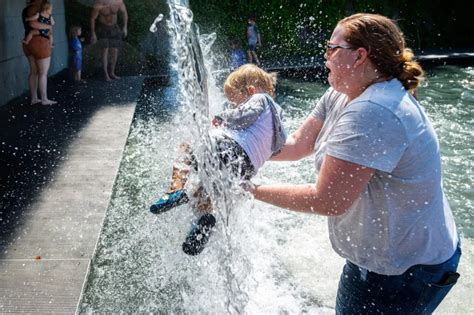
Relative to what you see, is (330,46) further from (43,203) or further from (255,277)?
(43,203)

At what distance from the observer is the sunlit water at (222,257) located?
10.1ft

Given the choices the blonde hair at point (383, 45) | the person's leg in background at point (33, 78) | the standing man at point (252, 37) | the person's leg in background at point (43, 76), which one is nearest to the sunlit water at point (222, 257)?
the blonde hair at point (383, 45)

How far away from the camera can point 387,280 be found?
5.90 ft

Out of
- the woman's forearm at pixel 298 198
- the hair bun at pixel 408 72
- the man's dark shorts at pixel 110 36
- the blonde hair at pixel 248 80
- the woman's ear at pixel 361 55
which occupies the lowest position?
the man's dark shorts at pixel 110 36

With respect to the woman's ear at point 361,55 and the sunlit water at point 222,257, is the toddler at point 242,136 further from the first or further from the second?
the woman's ear at point 361,55

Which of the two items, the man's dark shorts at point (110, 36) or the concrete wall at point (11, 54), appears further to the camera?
the man's dark shorts at point (110, 36)

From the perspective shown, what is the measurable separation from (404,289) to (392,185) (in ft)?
1.33

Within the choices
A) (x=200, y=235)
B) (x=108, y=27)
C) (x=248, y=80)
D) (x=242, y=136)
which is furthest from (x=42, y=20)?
(x=200, y=235)

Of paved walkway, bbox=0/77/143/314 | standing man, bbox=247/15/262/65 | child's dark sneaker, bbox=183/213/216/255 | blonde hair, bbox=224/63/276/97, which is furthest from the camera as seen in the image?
standing man, bbox=247/15/262/65

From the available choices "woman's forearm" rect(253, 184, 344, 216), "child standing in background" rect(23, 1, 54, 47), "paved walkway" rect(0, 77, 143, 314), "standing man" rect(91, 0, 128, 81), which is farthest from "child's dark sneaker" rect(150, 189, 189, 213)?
"standing man" rect(91, 0, 128, 81)

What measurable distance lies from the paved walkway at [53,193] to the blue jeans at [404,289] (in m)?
1.92

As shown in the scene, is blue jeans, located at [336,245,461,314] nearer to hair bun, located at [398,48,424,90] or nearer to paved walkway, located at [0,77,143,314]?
hair bun, located at [398,48,424,90]

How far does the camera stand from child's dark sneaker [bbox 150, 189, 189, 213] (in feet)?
9.43

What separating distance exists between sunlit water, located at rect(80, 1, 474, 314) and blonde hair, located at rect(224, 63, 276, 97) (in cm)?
35
